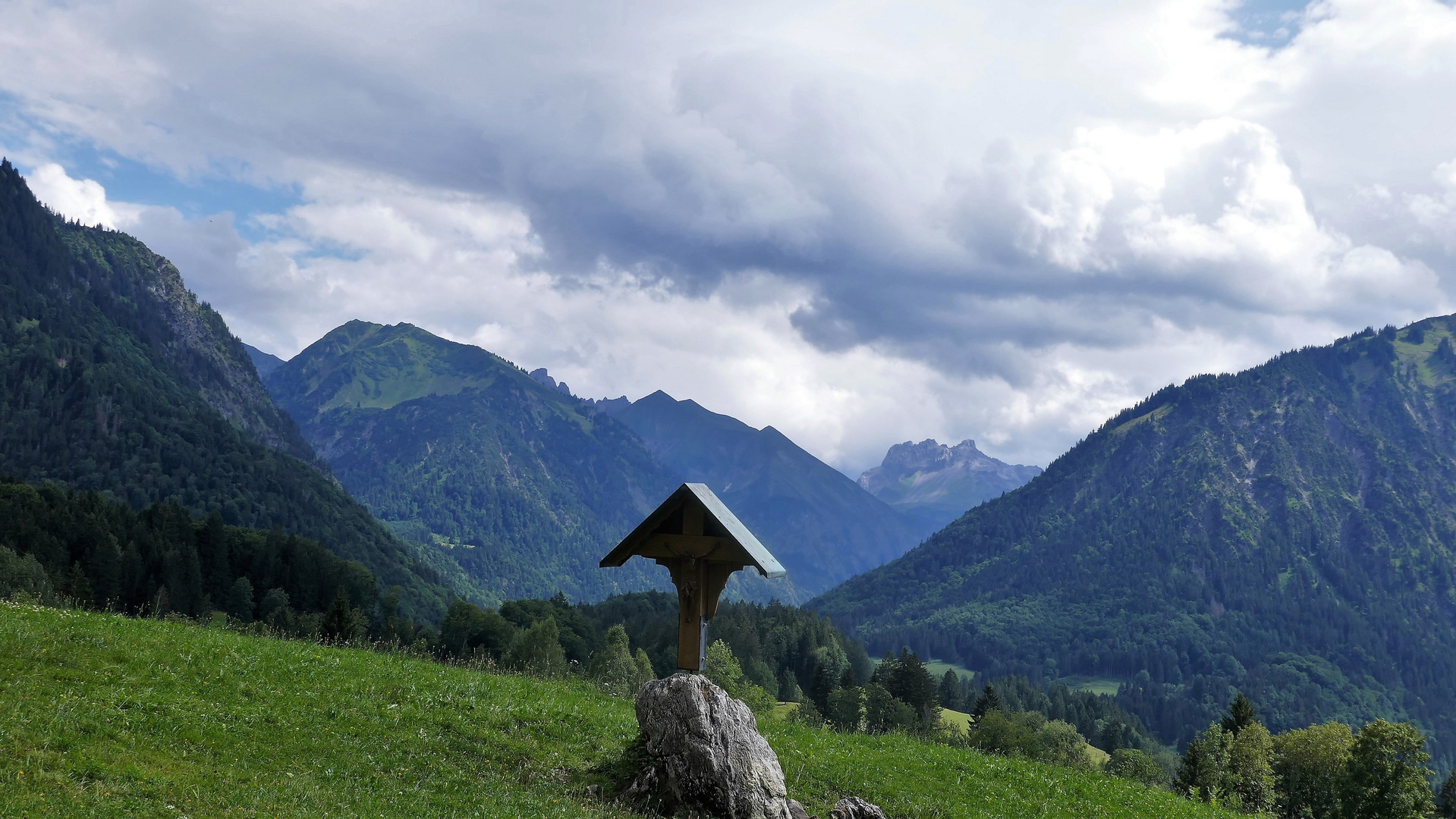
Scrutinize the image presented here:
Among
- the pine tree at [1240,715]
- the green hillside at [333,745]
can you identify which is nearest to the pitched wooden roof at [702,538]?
the green hillside at [333,745]

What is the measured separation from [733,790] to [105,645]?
47.0ft

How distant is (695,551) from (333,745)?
797cm

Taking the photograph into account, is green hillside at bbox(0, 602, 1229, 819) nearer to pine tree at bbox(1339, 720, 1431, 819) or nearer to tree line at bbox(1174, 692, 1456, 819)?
tree line at bbox(1174, 692, 1456, 819)

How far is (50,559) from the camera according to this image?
342ft

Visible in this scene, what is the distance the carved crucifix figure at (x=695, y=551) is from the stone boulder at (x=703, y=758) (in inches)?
68.9

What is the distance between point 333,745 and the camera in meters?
17.5

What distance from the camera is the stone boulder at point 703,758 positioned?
56.6 ft

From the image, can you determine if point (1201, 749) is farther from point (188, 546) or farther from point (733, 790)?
point (188, 546)

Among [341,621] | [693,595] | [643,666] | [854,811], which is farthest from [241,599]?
[854,811]

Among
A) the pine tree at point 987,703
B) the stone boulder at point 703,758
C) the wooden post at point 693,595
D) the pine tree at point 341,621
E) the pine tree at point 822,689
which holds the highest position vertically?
the wooden post at point 693,595

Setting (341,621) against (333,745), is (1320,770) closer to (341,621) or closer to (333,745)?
(341,621)

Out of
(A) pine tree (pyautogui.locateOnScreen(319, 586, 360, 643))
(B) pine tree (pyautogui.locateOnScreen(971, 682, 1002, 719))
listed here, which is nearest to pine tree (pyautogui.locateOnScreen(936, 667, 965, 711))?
(B) pine tree (pyautogui.locateOnScreen(971, 682, 1002, 719))

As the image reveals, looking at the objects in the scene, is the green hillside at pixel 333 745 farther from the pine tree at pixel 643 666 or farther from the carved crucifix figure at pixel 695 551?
the pine tree at pixel 643 666

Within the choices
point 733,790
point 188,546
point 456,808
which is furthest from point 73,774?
point 188,546
